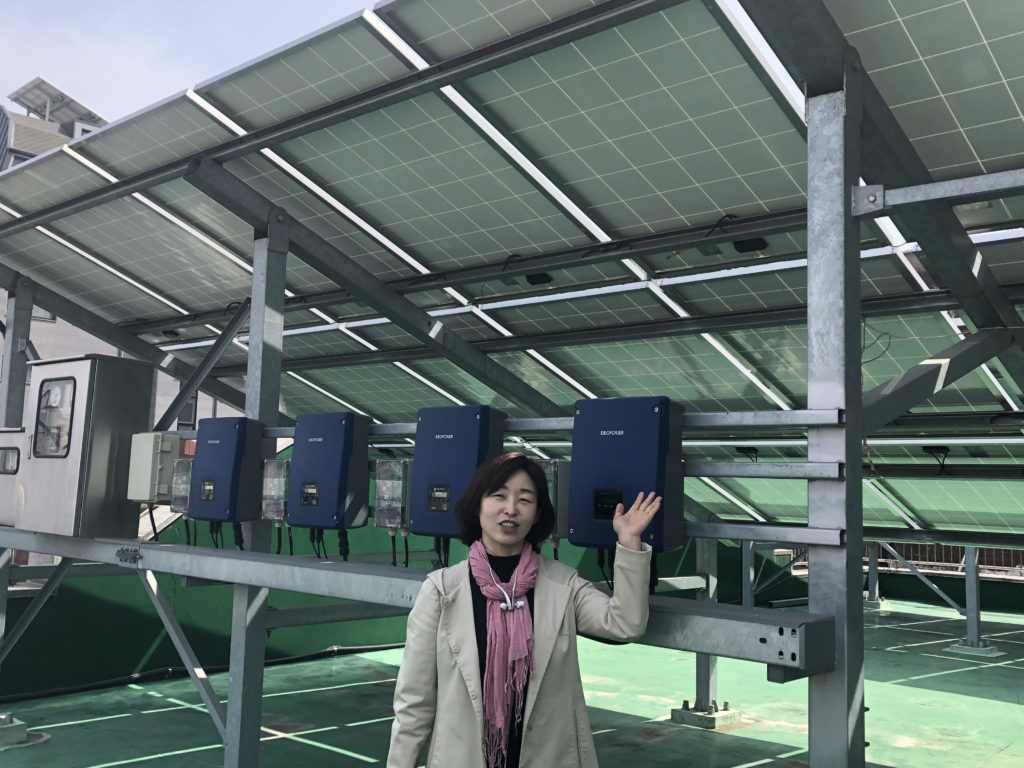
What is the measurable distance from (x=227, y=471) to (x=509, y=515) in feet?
13.0

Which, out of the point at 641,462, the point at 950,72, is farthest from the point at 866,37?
the point at 641,462

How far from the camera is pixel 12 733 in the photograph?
9.27 m

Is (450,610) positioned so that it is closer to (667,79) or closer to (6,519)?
(667,79)

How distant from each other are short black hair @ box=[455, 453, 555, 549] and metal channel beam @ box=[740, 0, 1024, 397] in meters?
2.08

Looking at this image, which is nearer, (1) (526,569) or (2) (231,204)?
(1) (526,569)

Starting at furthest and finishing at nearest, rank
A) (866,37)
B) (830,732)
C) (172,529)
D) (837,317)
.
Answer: (172,529) → (866,37) → (837,317) → (830,732)

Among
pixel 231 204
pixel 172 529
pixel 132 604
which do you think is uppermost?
pixel 231 204

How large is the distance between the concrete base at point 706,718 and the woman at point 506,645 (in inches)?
315

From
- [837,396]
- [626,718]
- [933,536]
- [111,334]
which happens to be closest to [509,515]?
[837,396]

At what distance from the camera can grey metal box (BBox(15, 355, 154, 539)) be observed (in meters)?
7.41

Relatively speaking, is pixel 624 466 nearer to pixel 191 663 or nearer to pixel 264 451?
pixel 264 451

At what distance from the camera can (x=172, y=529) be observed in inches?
536

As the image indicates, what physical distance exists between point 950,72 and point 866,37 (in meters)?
0.60

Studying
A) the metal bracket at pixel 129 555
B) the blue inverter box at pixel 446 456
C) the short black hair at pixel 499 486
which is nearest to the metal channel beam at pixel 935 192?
the short black hair at pixel 499 486
